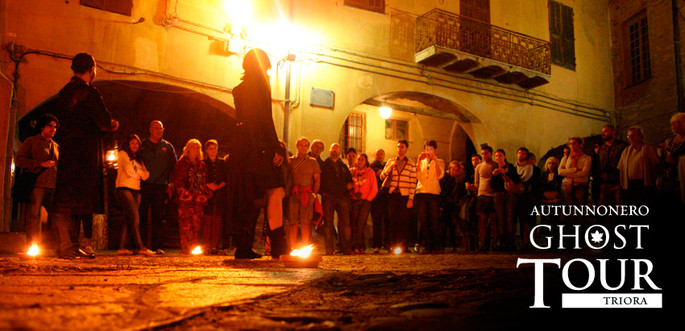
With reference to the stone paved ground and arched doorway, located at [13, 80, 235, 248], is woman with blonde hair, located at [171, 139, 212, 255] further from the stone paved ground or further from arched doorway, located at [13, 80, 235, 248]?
the stone paved ground

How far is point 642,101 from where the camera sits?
17.4m

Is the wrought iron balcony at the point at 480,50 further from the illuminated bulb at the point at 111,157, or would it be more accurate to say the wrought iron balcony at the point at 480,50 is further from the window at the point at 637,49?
the illuminated bulb at the point at 111,157

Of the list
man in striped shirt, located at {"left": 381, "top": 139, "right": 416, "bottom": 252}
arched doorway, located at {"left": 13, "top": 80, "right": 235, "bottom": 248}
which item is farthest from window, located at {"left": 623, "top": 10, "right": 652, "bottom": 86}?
arched doorway, located at {"left": 13, "top": 80, "right": 235, "bottom": 248}

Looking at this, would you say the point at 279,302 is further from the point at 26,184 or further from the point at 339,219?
the point at 339,219

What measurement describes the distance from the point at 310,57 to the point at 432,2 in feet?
13.9

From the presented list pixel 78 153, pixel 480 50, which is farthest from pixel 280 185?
pixel 480 50

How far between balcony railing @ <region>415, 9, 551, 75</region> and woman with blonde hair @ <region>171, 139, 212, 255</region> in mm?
8072

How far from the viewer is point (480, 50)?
1538 centimetres

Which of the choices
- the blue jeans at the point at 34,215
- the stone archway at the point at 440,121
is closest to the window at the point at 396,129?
the stone archway at the point at 440,121

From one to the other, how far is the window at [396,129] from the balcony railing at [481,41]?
12.4 feet

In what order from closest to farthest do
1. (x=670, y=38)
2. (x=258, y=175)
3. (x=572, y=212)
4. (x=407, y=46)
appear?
1. (x=258, y=175)
2. (x=572, y=212)
3. (x=407, y=46)
4. (x=670, y=38)

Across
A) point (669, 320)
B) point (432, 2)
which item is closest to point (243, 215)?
point (669, 320)

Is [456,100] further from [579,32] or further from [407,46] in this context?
[579,32]

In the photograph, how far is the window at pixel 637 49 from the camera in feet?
57.6
